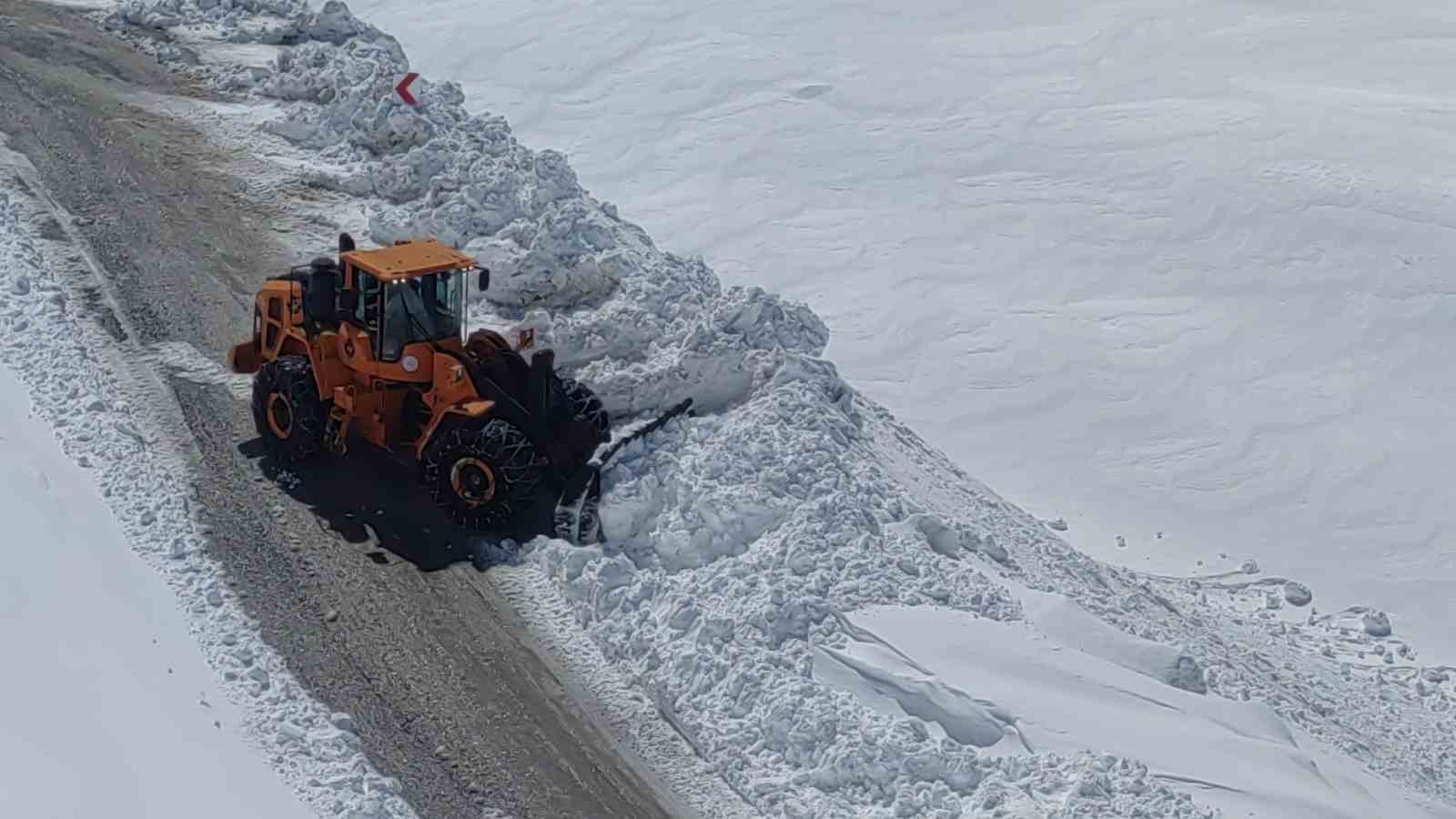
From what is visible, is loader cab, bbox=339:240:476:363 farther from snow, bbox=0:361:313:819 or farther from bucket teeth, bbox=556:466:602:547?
snow, bbox=0:361:313:819

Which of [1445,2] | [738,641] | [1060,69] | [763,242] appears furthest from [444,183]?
[1445,2]

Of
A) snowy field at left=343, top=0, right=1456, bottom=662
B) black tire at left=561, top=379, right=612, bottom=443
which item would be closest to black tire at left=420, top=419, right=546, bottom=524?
black tire at left=561, top=379, right=612, bottom=443

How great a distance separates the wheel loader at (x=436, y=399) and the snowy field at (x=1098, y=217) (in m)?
5.89

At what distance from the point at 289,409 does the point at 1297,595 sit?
31.0 feet

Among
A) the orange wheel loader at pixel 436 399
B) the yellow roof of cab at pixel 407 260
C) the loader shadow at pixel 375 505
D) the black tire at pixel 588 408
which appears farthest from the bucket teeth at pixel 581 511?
the yellow roof of cab at pixel 407 260

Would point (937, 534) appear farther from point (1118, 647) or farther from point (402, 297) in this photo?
point (402, 297)

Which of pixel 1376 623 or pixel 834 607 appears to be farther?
pixel 1376 623

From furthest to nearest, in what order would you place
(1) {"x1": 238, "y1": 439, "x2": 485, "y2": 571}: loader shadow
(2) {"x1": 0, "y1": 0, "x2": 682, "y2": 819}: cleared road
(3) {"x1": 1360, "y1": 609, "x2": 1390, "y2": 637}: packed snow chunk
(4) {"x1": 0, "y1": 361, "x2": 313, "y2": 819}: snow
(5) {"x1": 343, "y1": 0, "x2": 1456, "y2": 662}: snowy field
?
(5) {"x1": 343, "y1": 0, "x2": 1456, "y2": 662}: snowy field, (3) {"x1": 1360, "y1": 609, "x2": 1390, "y2": 637}: packed snow chunk, (1) {"x1": 238, "y1": 439, "x2": 485, "y2": 571}: loader shadow, (2) {"x1": 0, "y1": 0, "x2": 682, "y2": 819}: cleared road, (4) {"x1": 0, "y1": 361, "x2": 313, "y2": 819}: snow

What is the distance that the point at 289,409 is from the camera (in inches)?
554

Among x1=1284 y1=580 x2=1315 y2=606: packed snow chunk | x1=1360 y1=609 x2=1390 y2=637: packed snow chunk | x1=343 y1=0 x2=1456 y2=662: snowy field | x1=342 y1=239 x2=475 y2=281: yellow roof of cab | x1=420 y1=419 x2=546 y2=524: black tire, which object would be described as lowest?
x1=1360 y1=609 x2=1390 y2=637: packed snow chunk

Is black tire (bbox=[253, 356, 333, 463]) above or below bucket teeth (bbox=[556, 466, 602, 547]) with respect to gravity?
above

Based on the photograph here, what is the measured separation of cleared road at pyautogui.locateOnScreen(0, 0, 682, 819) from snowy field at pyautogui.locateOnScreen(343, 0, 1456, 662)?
20.4ft

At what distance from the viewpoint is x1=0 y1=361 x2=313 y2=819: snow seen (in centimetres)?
1050

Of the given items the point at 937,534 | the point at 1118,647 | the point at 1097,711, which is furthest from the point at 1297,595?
the point at 1097,711
